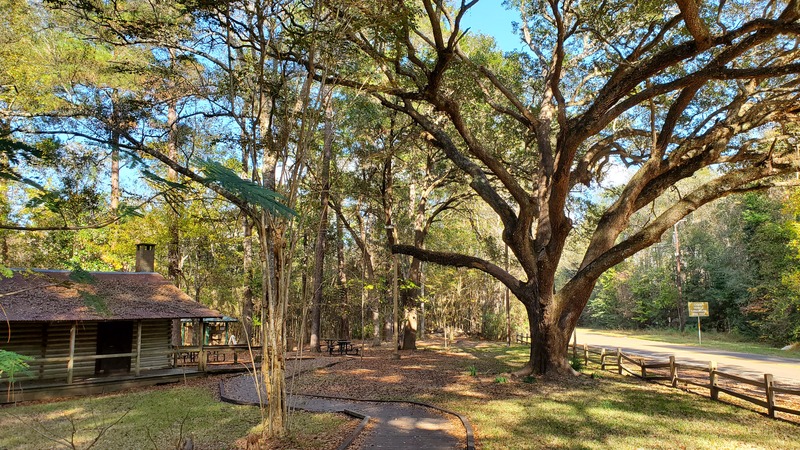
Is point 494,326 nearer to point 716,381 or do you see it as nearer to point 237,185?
point 716,381

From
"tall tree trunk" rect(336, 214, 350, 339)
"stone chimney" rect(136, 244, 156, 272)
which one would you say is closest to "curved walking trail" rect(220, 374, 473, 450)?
"stone chimney" rect(136, 244, 156, 272)

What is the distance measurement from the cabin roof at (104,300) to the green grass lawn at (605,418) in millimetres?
9204

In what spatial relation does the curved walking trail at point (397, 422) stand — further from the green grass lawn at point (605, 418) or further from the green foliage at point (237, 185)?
the green foliage at point (237, 185)

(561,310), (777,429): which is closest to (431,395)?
(561,310)

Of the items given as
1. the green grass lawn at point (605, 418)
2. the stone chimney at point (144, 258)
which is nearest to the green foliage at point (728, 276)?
the green grass lawn at point (605, 418)

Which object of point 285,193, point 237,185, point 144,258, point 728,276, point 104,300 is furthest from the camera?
point 728,276

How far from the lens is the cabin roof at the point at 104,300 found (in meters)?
12.4

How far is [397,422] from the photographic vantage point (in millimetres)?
8445

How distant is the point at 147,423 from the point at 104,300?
5.48m

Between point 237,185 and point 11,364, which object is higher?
point 237,185

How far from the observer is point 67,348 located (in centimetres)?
1407

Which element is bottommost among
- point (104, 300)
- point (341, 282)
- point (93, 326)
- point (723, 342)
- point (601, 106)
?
point (723, 342)

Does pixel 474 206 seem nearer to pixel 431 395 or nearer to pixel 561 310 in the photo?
pixel 561 310

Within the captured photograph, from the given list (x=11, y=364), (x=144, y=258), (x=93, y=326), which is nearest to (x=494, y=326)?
(x=144, y=258)
